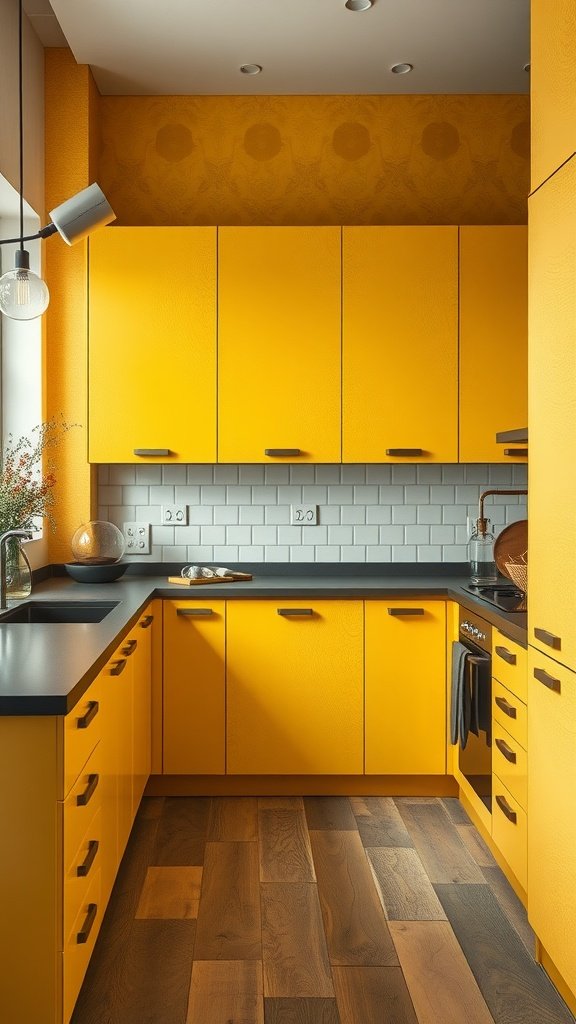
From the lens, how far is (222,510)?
400cm

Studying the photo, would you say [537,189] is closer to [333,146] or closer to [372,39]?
[372,39]

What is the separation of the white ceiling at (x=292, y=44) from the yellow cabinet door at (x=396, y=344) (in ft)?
2.33

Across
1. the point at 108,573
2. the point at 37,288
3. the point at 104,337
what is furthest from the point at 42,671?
the point at 104,337

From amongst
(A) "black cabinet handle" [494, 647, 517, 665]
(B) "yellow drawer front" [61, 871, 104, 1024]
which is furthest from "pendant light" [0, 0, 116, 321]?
(A) "black cabinet handle" [494, 647, 517, 665]

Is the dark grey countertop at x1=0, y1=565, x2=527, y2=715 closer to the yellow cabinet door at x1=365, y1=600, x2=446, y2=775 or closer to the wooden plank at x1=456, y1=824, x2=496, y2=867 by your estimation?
the yellow cabinet door at x1=365, y1=600, x2=446, y2=775

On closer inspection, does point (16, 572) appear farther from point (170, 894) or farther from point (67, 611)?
point (170, 894)

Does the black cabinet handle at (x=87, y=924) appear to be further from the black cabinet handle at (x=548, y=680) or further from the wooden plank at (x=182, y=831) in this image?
the black cabinet handle at (x=548, y=680)

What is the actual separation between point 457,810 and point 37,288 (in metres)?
2.48

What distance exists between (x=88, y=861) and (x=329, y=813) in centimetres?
154

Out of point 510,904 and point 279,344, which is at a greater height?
point 279,344

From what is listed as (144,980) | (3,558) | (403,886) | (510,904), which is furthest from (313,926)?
(3,558)

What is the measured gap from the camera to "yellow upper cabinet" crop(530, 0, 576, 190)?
204cm

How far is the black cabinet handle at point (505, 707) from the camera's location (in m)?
2.63

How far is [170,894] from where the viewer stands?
2.72 metres
